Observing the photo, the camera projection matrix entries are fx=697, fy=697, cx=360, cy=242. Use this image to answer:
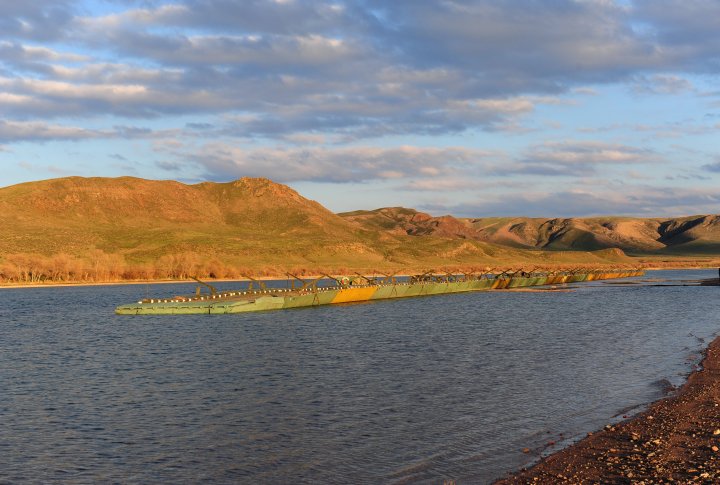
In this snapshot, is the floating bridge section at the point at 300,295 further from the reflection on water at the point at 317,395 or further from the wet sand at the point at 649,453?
the wet sand at the point at 649,453

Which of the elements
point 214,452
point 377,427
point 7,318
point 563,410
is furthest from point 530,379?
point 7,318

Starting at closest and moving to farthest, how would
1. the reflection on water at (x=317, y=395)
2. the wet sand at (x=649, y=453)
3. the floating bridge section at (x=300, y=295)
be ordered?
the wet sand at (x=649, y=453)
the reflection on water at (x=317, y=395)
the floating bridge section at (x=300, y=295)

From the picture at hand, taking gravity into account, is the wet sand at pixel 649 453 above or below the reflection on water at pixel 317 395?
above

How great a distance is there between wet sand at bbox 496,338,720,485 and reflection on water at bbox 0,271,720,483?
1197mm

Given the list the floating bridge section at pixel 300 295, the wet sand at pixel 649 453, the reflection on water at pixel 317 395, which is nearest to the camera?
the wet sand at pixel 649 453

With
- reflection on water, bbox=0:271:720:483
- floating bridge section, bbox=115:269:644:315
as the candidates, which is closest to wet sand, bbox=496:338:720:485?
reflection on water, bbox=0:271:720:483

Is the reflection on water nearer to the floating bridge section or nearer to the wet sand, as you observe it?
the wet sand

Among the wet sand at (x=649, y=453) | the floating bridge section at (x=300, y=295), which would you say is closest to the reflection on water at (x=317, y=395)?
the wet sand at (x=649, y=453)

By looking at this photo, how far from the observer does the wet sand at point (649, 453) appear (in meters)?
16.5

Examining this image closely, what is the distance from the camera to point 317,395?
2930 cm

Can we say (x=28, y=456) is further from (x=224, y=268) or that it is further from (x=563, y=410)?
(x=224, y=268)

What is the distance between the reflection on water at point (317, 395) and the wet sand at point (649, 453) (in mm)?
1197

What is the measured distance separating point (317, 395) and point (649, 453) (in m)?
14.5

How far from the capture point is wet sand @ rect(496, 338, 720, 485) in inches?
648
